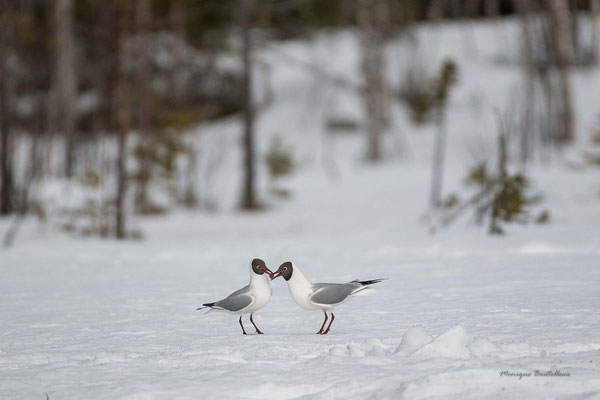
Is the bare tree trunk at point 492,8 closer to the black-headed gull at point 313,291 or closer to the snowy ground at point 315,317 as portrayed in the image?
the snowy ground at point 315,317

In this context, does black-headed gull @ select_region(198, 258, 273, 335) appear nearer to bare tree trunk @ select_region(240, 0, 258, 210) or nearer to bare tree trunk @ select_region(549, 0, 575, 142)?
bare tree trunk @ select_region(240, 0, 258, 210)

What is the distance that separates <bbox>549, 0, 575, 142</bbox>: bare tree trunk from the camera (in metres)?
16.6

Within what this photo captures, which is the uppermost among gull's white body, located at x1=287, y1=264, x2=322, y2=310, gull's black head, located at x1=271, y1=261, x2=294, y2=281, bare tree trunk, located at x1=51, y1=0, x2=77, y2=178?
bare tree trunk, located at x1=51, y1=0, x2=77, y2=178

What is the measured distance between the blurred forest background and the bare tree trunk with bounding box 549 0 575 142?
0.04m

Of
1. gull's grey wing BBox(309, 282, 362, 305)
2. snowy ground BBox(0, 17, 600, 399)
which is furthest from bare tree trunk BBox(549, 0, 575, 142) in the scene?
gull's grey wing BBox(309, 282, 362, 305)

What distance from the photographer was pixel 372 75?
1845 centimetres

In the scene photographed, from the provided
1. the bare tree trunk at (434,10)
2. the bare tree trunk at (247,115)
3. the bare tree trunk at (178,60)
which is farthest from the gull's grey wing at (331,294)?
the bare tree trunk at (434,10)

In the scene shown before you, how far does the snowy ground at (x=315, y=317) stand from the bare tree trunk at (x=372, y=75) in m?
6.74

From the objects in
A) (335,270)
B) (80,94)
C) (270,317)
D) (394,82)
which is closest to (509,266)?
(335,270)

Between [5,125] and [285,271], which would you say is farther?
[5,125]

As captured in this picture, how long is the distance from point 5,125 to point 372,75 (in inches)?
380

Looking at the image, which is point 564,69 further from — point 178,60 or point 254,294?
point 254,294

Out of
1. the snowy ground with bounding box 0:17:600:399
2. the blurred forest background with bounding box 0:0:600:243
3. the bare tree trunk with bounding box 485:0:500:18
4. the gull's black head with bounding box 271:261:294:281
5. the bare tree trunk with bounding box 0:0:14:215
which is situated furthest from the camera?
the bare tree trunk with bounding box 485:0:500:18

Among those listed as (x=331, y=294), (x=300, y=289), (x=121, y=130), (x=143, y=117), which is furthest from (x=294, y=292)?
(x=143, y=117)
